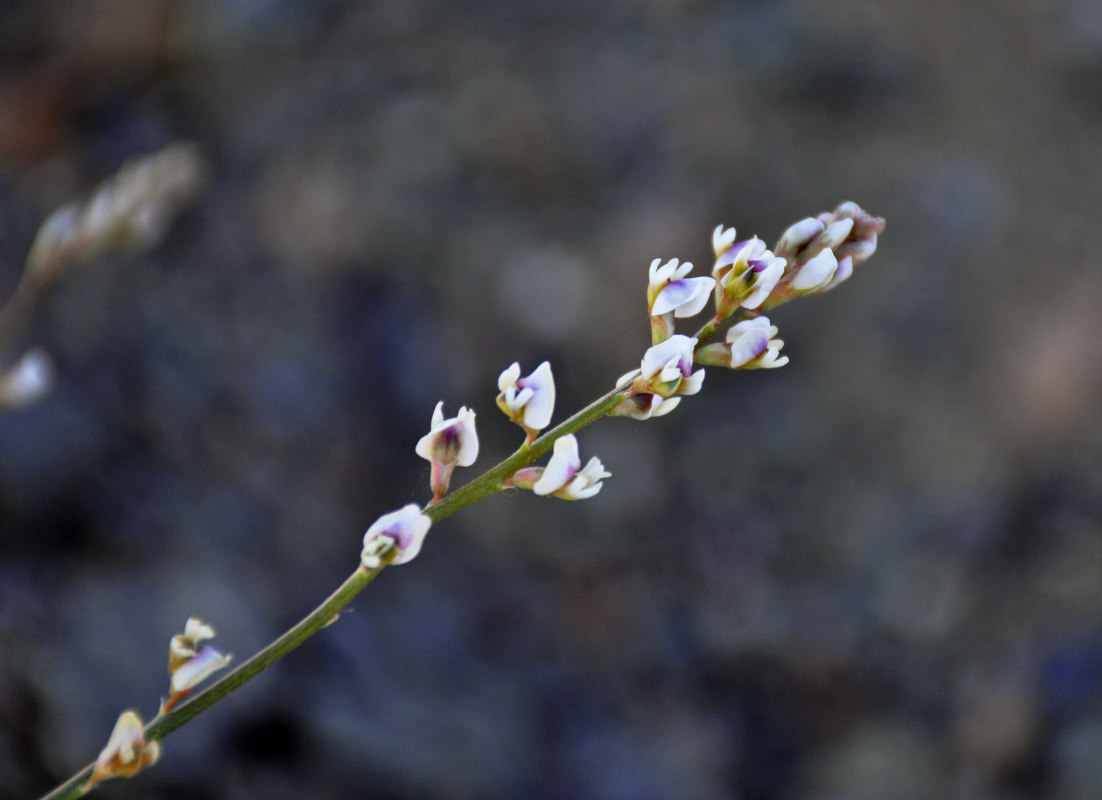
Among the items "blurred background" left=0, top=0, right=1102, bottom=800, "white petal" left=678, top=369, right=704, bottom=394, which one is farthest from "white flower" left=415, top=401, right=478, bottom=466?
"blurred background" left=0, top=0, right=1102, bottom=800

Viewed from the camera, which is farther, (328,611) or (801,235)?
(801,235)

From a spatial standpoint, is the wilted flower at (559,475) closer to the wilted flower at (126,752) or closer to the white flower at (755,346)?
the white flower at (755,346)

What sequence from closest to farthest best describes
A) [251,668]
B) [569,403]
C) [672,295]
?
1. [251,668]
2. [672,295]
3. [569,403]

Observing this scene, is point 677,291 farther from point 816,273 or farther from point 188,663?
point 188,663

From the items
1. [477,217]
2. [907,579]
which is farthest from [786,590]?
[477,217]

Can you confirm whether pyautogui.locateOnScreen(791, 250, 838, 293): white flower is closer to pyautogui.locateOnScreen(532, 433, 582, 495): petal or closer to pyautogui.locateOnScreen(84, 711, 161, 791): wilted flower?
pyautogui.locateOnScreen(532, 433, 582, 495): petal

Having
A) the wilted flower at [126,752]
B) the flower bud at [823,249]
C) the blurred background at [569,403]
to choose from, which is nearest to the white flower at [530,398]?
the flower bud at [823,249]

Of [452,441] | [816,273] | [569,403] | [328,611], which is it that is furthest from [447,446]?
[569,403]
